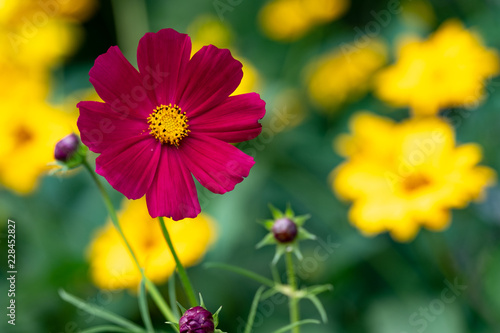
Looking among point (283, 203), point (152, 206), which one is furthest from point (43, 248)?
point (152, 206)

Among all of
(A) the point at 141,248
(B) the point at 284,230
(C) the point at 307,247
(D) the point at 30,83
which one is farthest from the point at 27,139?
(B) the point at 284,230

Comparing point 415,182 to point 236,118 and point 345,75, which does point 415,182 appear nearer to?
point 345,75

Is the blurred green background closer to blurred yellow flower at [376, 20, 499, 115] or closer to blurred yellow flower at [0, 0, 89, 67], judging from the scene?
blurred yellow flower at [0, 0, 89, 67]

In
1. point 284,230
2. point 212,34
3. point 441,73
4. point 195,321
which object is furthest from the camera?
point 212,34

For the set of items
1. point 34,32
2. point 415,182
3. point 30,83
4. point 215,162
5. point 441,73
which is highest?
point 34,32

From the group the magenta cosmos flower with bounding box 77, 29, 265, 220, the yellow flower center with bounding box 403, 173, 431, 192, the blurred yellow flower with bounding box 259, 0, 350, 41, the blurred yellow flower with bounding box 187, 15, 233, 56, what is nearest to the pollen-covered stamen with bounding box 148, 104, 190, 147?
the magenta cosmos flower with bounding box 77, 29, 265, 220

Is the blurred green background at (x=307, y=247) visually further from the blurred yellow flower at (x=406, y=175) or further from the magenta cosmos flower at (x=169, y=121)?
the magenta cosmos flower at (x=169, y=121)

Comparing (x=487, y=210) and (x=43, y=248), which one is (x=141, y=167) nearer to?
(x=43, y=248)
